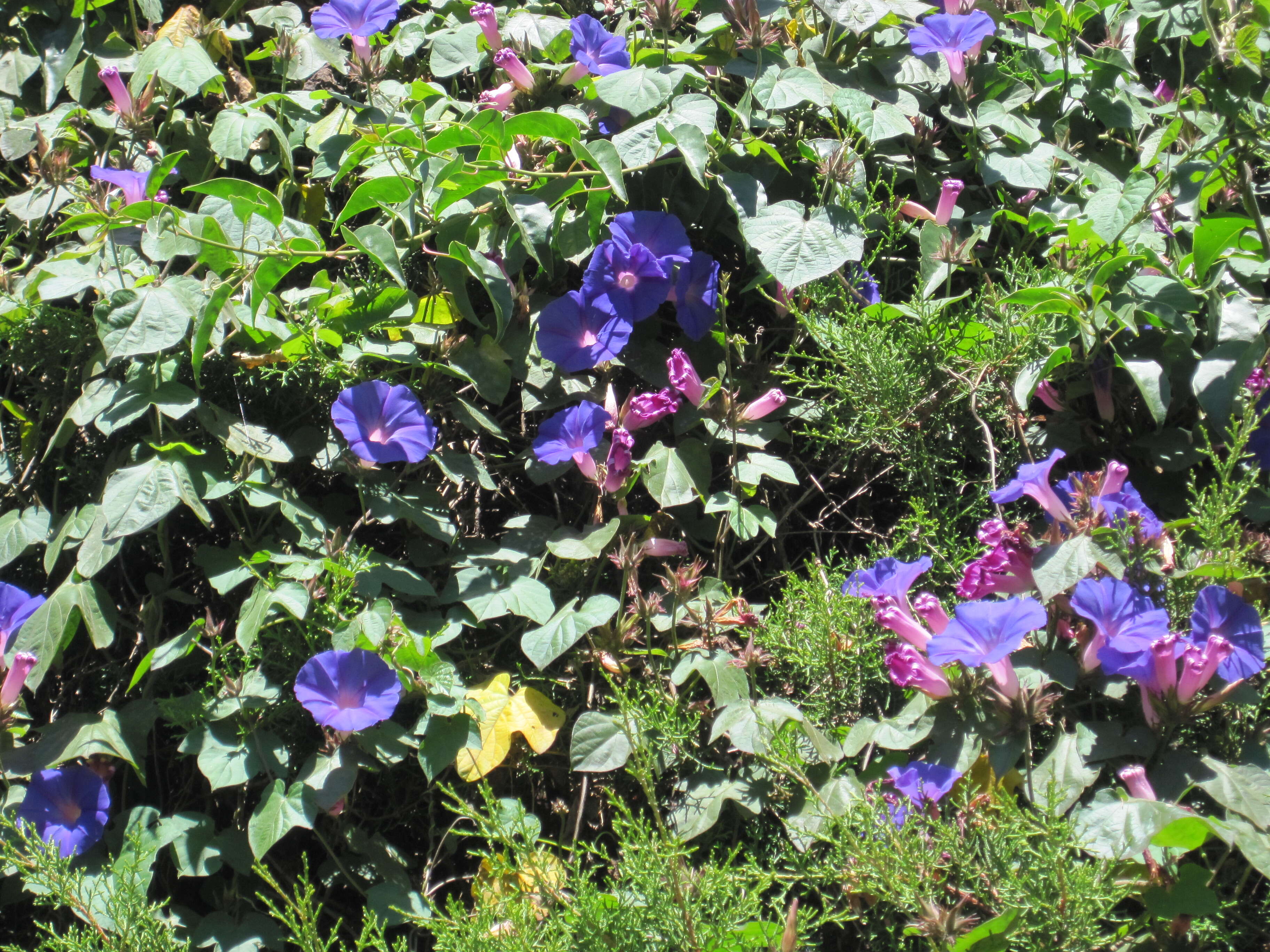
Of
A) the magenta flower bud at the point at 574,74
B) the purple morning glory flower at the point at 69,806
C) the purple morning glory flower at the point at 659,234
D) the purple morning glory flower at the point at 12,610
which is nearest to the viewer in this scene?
the purple morning glory flower at the point at 69,806

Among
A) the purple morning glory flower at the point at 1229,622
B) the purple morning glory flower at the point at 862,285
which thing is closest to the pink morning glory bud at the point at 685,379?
the purple morning glory flower at the point at 862,285

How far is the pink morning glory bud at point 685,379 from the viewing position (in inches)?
72.1

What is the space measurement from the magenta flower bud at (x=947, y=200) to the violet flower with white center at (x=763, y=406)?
51cm

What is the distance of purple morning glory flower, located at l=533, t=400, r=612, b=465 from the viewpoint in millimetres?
1792

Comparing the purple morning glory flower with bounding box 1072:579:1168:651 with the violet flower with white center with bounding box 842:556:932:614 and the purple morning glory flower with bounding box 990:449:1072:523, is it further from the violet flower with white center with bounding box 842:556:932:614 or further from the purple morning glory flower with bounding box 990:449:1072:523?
the violet flower with white center with bounding box 842:556:932:614

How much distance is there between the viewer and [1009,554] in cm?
161

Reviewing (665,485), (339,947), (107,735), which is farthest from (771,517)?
(107,735)

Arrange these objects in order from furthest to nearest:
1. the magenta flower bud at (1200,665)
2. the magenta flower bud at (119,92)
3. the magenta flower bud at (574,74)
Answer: the magenta flower bud at (119,92) < the magenta flower bud at (574,74) < the magenta flower bud at (1200,665)

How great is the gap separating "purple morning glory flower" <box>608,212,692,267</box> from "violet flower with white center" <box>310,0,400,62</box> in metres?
0.69

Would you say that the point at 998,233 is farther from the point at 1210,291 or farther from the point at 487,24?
the point at 487,24

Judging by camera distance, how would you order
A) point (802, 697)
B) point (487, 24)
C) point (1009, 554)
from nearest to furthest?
point (1009, 554) → point (802, 697) → point (487, 24)

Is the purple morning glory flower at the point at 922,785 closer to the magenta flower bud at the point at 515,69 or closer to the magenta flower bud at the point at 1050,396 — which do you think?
the magenta flower bud at the point at 1050,396

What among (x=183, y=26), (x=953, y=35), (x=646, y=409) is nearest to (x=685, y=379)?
(x=646, y=409)

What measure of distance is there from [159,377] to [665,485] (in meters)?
0.95
